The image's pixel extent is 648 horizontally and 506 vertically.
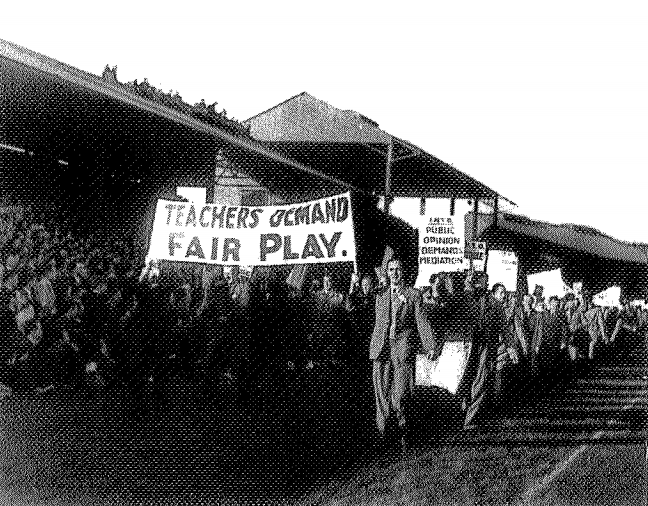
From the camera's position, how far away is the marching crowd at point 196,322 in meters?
6.66

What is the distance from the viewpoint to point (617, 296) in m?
28.1

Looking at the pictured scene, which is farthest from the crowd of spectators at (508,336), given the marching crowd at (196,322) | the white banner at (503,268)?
the white banner at (503,268)

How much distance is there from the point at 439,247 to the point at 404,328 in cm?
578

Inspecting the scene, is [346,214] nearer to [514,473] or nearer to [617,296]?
[514,473]

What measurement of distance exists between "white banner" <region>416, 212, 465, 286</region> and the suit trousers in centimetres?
561

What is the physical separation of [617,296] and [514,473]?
76.1 feet

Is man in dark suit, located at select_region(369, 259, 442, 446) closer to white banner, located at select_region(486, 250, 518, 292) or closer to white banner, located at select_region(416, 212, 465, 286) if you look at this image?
white banner, located at select_region(416, 212, 465, 286)

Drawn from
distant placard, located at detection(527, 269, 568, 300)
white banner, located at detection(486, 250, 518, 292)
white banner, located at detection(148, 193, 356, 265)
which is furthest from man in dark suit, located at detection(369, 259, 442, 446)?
distant placard, located at detection(527, 269, 568, 300)

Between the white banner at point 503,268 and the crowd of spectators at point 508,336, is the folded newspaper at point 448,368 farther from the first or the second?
the white banner at point 503,268

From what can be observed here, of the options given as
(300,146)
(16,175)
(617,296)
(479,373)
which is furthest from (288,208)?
(617,296)

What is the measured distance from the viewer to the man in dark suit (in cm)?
768

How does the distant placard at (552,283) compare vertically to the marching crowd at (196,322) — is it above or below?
above

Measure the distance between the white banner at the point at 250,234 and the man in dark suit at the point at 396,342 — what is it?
0.77m

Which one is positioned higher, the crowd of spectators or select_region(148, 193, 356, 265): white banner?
select_region(148, 193, 356, 265): white banner
